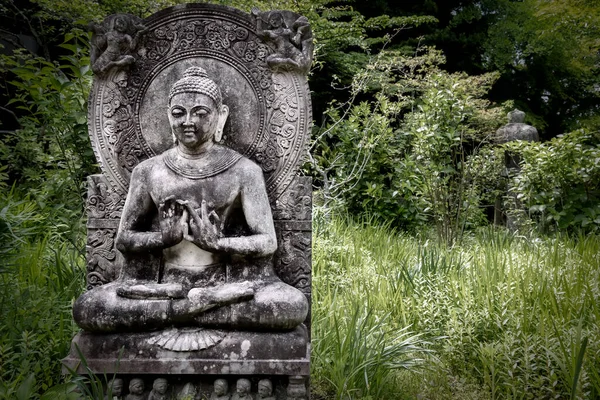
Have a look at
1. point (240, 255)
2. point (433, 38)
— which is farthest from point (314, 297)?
point (433, 38)

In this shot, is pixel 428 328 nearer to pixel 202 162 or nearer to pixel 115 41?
pixel 202 162

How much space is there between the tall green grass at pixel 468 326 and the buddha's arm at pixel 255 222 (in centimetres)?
76

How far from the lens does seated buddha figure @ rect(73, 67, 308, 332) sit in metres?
2.76

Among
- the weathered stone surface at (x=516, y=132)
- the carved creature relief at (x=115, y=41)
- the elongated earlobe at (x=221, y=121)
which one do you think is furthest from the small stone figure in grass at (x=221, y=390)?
the weathered stone surface at (x=516, y=132)

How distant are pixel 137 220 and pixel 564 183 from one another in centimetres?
540

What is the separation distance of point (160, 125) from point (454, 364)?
2.44 metres

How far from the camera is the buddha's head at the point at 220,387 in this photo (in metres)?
2.73

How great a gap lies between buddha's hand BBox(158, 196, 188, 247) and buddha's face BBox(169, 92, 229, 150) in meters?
0.37

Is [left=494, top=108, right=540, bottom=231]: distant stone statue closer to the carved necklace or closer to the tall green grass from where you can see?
the tall green grass

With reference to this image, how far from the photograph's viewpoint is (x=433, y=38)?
1177 centimetres

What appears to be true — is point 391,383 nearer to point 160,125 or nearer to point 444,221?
point 160,125

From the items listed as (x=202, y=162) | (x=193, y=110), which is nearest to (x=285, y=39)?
(x=193, y=110)

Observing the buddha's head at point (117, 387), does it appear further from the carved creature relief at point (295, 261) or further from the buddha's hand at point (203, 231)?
the carved creature relief at point (295, 261)

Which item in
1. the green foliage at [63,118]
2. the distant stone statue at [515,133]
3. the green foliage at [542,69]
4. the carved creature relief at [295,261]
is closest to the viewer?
the carved creature relief at [295,261]
